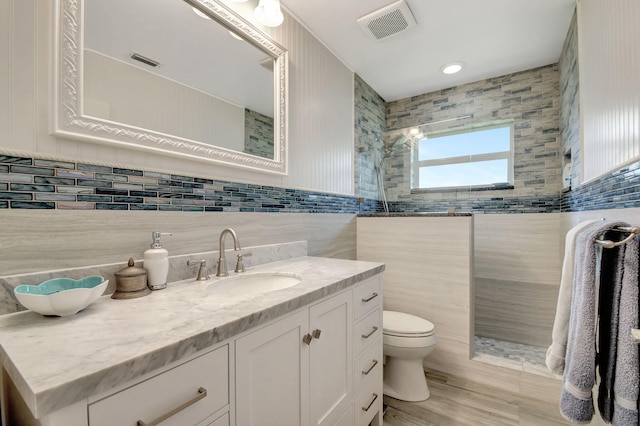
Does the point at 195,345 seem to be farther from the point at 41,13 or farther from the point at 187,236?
the point at 41,13

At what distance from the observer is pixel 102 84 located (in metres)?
0.97

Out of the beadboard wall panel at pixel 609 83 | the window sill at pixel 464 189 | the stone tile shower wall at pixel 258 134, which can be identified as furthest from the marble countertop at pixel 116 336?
the window sill at pixel 464 189

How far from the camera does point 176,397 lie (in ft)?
1.94

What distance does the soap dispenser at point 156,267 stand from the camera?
38.7 inches

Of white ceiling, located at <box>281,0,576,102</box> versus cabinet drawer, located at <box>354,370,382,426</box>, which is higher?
white ceiling, located at <box>281,0,576,102</box>

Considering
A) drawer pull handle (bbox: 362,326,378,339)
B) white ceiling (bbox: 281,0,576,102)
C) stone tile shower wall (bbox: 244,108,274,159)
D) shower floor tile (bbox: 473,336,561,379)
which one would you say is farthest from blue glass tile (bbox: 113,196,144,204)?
shower floor tile (bbox: 473,336,561,379)

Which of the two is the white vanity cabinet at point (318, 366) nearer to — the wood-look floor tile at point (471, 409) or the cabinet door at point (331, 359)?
the cabinet door at point (331, 359)

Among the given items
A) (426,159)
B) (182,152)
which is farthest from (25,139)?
(426,159)

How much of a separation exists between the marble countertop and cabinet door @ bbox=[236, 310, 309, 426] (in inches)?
2.1

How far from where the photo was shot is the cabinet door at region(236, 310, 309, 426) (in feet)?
2.44

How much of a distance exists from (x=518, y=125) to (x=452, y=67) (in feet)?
2.65

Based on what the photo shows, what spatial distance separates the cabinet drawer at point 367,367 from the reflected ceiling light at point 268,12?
180cm

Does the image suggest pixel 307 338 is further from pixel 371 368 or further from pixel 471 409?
pixel 471 409

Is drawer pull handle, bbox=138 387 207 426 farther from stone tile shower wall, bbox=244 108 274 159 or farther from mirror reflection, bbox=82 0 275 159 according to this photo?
stone tile shower wall, bbox=244 108 274 159
